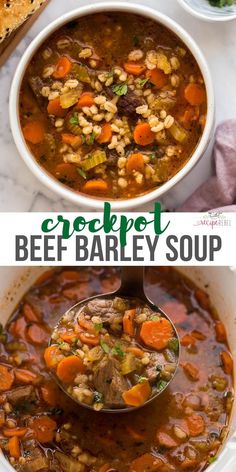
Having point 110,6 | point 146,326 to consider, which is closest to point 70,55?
point 110,6

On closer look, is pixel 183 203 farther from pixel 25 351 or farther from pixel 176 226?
pixel 25 351

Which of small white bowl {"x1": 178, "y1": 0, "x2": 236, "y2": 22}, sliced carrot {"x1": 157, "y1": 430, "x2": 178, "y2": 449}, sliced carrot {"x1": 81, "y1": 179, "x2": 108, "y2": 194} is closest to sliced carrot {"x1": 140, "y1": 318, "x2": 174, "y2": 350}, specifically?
sliced carrot {"x1": 157, "y1": 430, "x2": 178, "y2": 449}

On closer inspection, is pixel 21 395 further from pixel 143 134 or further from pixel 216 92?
pixel 216 92

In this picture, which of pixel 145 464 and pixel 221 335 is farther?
pixel 221 335

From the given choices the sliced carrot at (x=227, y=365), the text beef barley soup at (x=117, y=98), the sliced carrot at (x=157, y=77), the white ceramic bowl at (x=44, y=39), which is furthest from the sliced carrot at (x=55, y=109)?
the sliced carrot at (x=227, y=365)

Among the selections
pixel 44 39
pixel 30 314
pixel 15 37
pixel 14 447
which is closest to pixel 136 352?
pixel 30 314

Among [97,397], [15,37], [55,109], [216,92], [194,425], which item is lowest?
[194,425]

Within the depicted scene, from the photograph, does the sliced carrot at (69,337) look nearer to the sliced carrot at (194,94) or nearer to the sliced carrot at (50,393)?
the sliced carrot at (50,393)
